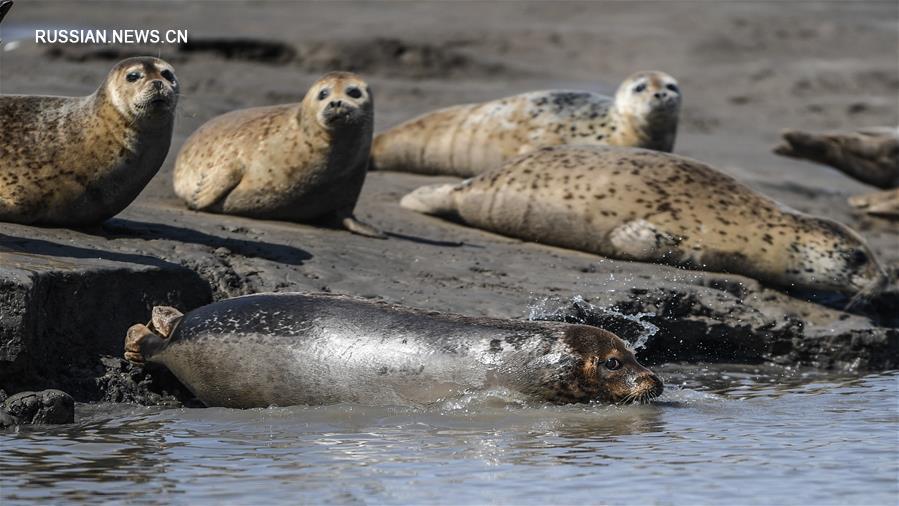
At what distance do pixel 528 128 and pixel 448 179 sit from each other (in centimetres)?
62

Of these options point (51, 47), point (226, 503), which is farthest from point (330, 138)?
point (51, 47)

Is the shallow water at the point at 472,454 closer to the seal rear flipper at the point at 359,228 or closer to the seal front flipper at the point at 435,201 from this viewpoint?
the seal rear flipper at the point at 359,228

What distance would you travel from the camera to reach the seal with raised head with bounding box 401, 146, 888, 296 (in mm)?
7680

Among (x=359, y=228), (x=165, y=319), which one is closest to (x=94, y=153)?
(x=165, y=319)

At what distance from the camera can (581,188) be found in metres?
8.10

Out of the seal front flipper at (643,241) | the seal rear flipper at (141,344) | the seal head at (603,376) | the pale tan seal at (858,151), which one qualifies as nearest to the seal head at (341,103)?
the seal front flipper at (643,241)

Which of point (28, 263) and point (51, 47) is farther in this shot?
point (51, 47)

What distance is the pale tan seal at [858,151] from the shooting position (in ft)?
39.4

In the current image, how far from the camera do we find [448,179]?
10016 millimetres

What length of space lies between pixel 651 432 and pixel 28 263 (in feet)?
7.42

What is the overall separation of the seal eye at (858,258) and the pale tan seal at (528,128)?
89.1 inches

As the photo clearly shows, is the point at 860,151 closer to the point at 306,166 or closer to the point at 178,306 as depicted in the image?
the point at 306,166

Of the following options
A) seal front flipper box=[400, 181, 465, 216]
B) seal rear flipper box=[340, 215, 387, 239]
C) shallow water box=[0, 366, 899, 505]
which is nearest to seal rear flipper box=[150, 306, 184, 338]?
shallow water box=[0, 366, 899, 505]

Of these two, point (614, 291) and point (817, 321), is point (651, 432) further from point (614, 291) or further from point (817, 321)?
point (817, 321)
